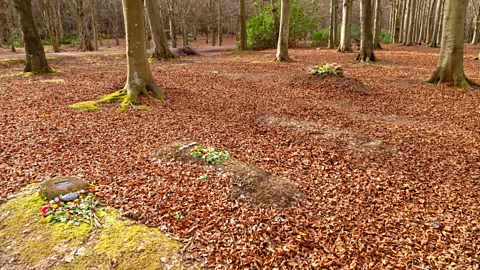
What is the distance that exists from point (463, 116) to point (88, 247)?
26.3 ft

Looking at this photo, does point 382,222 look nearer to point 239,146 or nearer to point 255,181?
→ point 255,181

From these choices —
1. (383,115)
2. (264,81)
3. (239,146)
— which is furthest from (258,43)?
(239,146)

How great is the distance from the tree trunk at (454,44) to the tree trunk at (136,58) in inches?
347

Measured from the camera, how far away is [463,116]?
23.4 feet

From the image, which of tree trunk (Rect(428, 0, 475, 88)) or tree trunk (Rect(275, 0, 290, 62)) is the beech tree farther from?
tree trunk (Rect(275, 0, 290, 62))

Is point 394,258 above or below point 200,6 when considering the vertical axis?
below

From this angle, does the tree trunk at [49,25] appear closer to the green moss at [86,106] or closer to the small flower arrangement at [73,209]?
the green moss at [86,106]

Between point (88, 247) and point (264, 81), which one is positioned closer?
point (88, 247)

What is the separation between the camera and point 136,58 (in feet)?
24.9

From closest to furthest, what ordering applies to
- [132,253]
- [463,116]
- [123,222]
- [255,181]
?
[132,253] < [123,222] < [255,181] < [463,116]

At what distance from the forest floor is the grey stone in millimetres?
314

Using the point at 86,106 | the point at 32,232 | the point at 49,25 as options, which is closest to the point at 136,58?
the point at 86,106

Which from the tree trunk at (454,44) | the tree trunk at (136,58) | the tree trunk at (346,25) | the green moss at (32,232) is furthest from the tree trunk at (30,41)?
the tree trunk at (346,25)

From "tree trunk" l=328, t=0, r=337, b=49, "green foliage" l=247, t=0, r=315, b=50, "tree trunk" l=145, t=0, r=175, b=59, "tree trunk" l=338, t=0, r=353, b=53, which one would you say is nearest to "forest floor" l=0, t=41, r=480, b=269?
"tree trunk" l=145, t=0, r=175, b=59
